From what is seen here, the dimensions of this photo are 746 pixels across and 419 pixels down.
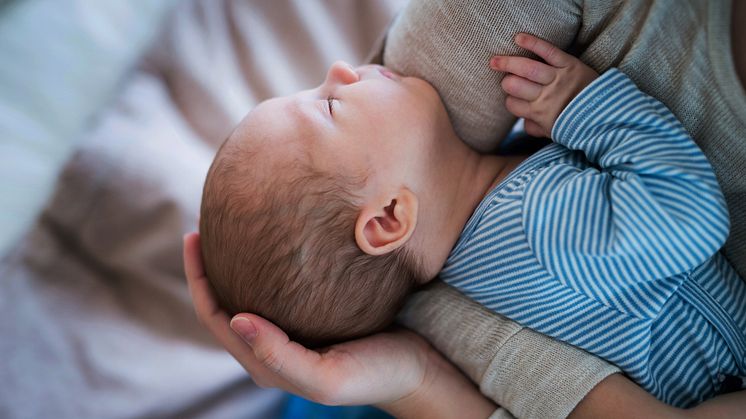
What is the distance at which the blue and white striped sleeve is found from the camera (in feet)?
2.77

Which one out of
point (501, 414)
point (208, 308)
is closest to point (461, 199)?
point (501, 414)

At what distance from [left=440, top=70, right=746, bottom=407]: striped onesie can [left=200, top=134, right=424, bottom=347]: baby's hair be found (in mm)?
171

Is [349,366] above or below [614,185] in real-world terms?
below

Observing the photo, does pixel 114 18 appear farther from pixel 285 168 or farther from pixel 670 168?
pixel 670 168

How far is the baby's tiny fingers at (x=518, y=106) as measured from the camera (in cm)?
95

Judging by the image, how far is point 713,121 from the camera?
2.86 feet

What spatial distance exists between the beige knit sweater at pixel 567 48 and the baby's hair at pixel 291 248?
0.20 meters

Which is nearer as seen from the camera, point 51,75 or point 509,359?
point 509,359

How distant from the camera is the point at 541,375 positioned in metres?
0.97

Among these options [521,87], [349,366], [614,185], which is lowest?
[349,366]

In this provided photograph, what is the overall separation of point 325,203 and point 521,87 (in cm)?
32

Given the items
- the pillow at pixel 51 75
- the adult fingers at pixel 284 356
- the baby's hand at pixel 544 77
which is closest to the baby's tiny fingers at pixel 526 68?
the baby's hand at pixel 544 77

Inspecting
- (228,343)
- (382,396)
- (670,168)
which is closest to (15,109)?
(228,343)

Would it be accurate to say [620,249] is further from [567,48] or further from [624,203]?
[567,48]
